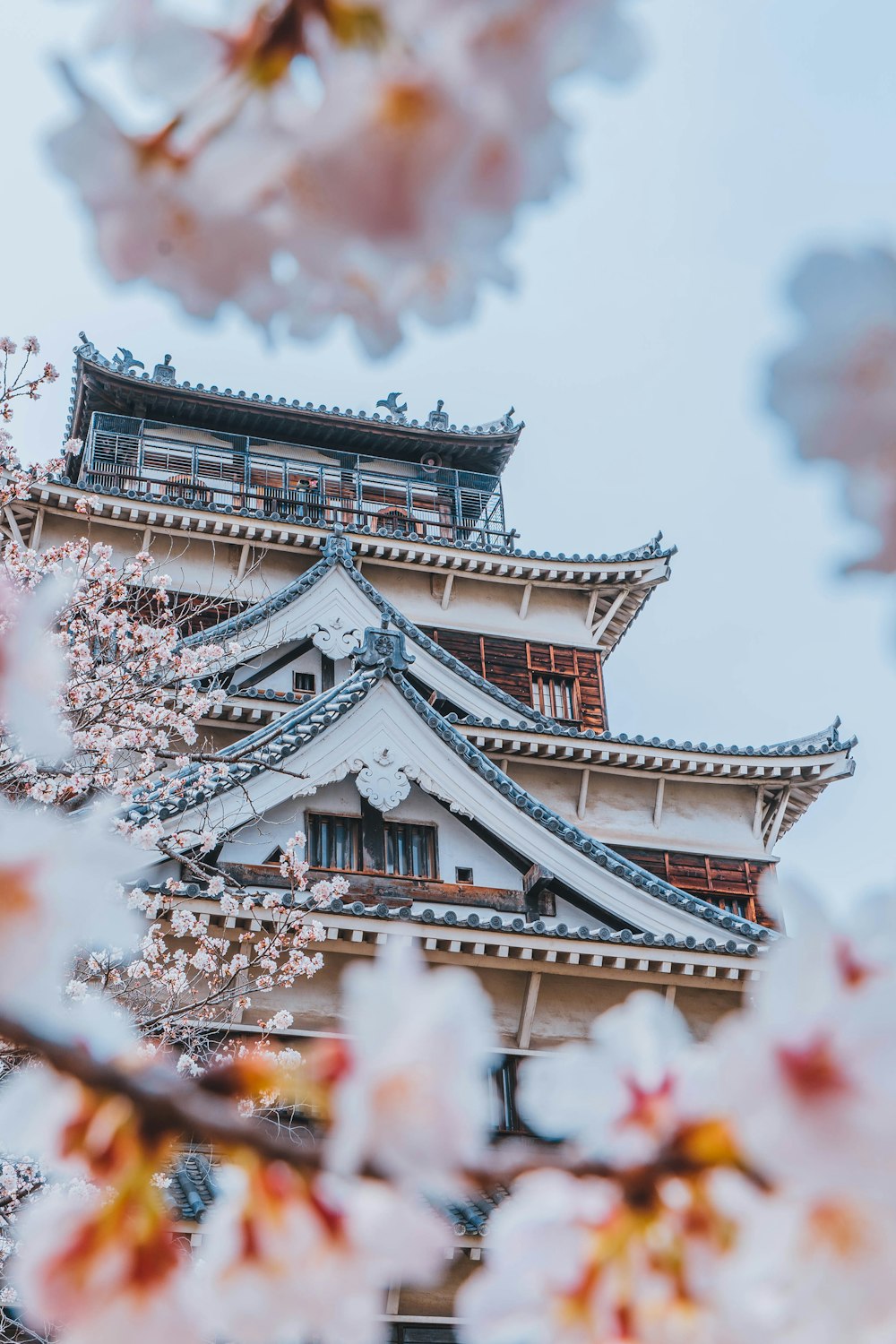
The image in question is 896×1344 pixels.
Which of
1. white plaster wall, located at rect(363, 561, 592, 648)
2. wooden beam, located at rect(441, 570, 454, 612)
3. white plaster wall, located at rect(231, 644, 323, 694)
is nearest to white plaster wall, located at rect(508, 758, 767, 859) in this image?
white plaster wall, located at rect(231, 644, 323, 694)

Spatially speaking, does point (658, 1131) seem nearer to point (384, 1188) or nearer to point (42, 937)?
point (384, 1188)

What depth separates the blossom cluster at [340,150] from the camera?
71 centimetres

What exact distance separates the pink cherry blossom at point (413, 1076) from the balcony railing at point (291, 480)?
58.8 feet

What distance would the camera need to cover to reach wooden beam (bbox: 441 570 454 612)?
1812 cm

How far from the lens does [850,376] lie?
0.77 metres

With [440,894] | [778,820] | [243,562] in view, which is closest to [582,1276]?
[440,894]

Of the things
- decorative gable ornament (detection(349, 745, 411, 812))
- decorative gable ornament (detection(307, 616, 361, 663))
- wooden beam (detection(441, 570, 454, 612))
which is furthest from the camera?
wooden beam (detection(441, 570, 454, 612))

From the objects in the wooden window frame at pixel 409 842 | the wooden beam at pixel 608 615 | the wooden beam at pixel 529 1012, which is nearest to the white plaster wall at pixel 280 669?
the wooden window frame at pixel 409 842

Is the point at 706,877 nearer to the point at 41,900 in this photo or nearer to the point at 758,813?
the point at 758,813

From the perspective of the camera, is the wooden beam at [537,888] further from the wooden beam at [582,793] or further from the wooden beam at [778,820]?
the wooden beam at [778,820]

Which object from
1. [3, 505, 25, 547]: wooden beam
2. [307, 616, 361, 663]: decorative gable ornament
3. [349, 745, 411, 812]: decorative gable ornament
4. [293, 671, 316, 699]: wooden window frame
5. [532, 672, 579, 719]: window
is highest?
[3, 505, 25, 547]: wooden beam

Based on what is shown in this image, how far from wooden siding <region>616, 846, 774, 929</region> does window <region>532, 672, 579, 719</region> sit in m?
3.15

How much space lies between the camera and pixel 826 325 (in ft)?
2.42

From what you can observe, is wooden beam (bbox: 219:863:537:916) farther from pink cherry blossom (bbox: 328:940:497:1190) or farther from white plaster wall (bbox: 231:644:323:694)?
pink cherry blossom (bbox: 328:940:497:1190)
